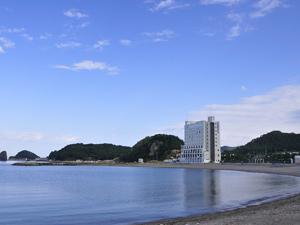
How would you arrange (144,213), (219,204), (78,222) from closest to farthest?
(78,222)
(144,213)
(219,204)

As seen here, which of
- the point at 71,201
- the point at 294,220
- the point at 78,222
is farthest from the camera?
the point at 71,201

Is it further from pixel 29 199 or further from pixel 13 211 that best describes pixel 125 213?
pixel 29 199

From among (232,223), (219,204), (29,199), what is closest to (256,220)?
(232,223)

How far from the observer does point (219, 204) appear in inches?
1660

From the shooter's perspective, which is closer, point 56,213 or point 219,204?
point 56,213

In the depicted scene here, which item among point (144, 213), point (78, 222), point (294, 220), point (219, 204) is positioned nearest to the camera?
point (294, 220)

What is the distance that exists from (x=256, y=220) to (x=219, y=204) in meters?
17.7

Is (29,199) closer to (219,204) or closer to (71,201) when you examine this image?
(71,201)

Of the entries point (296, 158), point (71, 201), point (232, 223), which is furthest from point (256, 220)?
point (296, 158)

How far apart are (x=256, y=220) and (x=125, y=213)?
1393 cm

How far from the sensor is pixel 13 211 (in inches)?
1502

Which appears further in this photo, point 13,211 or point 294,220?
point 13,211

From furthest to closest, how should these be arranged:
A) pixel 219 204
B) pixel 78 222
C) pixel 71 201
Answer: pixel 71 201 → pixel 219 204 → pixel 78 222

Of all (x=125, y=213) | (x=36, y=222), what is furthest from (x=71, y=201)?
(x=36, y=222)
